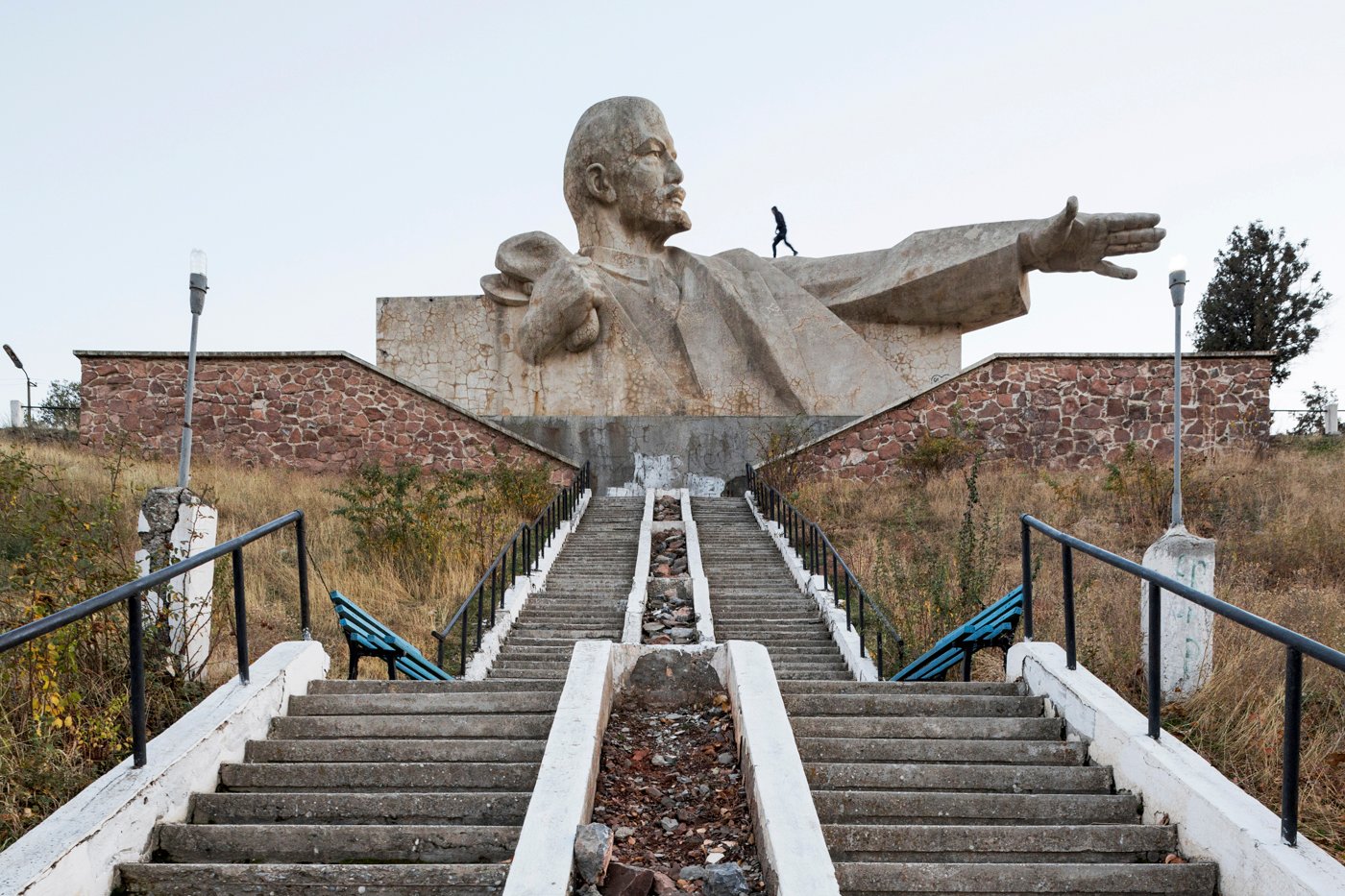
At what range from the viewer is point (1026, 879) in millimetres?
2848

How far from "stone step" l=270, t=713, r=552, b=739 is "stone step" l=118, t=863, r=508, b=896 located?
1.12 metres

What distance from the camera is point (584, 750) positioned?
135 inches

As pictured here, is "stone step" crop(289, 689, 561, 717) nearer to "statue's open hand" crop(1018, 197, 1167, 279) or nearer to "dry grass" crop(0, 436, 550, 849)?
"dry grass" crop(0, 436, 550, 849)

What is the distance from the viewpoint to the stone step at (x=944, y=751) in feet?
12.3

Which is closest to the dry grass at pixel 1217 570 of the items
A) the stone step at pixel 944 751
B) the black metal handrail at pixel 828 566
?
the black metal handrail at pixel 828 566

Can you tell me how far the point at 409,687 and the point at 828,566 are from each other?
5.62 m

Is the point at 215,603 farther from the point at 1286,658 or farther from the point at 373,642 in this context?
the point at 1286,658

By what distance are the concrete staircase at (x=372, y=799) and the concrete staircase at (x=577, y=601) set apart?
1414 millimetres

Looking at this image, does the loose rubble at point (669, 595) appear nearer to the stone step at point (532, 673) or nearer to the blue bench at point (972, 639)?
the stone step at point (532, 673)

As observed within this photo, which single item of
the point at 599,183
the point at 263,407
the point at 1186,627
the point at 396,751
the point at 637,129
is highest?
the point at 637,129

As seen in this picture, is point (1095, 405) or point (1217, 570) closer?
point (1217, 570)

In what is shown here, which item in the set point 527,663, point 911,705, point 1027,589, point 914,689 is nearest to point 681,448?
point 527,663

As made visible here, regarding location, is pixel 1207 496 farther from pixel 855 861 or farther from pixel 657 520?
pixel 855 861

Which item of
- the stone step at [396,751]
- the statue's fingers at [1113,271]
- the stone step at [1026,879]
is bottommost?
the stone step at [1026,879]
